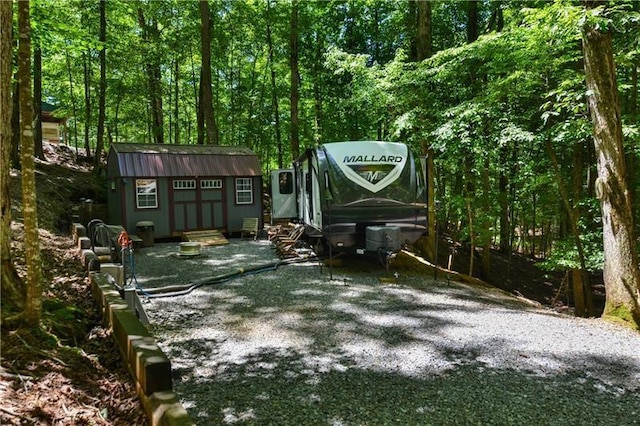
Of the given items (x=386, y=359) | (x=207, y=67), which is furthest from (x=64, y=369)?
(x=207, y=67)

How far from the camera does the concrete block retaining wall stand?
2785 millimetres

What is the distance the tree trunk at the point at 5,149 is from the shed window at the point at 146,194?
392 inches

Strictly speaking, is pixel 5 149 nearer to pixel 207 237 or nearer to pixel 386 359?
pixel 386 359

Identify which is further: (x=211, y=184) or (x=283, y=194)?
(x=211, y=184)

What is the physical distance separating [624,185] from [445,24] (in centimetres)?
1487

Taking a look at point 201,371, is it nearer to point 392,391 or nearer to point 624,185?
point 392,391

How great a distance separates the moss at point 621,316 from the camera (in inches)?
241

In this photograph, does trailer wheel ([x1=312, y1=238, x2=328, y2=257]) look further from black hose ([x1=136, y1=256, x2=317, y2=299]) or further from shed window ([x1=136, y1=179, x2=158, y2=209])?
shed window ([x1=136, y1=179, x2=158, y2=209])

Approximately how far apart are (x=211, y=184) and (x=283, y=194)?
3.60 m

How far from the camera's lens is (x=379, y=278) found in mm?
8453

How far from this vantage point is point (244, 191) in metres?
15.4

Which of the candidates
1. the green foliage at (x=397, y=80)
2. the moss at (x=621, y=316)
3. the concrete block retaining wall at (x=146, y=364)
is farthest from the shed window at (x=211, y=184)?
the moss at (x=621, y=316)

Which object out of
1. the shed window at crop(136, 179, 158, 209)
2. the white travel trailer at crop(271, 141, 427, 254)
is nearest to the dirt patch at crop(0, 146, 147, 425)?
the white travel trailer at crop(271, 141, 427, 254)

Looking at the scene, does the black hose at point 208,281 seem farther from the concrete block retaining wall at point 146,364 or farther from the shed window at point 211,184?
the shed window at point 211,184
